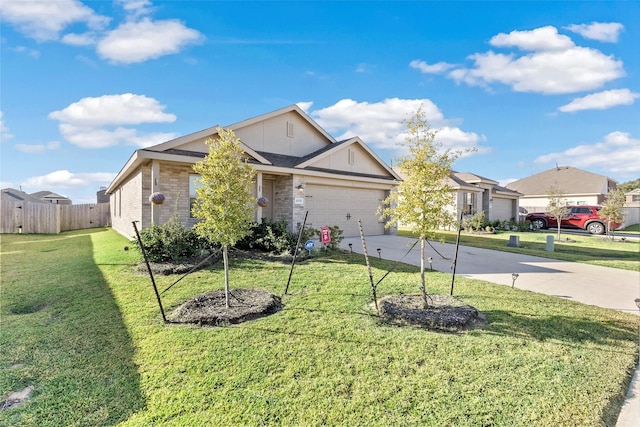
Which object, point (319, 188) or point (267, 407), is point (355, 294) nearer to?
point (267, 407)

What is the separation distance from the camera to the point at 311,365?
3340 mm

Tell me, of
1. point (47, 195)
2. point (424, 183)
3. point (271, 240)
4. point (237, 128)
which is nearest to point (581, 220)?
point (271, 240)

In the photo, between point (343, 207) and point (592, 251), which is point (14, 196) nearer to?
point (343, 207)

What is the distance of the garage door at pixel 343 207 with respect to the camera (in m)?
13.2

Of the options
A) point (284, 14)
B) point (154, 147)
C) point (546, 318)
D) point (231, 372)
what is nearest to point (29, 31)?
point (154, 147)

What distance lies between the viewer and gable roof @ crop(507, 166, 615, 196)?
30.3 meters

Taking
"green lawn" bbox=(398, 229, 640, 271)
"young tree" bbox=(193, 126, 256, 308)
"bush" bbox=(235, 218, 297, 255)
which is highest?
"young tree" bbox=(193, 126, 256, 308)

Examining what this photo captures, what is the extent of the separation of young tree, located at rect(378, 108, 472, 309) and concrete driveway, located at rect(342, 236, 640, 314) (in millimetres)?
859

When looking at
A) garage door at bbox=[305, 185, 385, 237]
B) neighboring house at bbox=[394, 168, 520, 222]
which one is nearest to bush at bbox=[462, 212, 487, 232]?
neighboring house at bbox=[394, 168, 520, 222]

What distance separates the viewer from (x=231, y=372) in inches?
127

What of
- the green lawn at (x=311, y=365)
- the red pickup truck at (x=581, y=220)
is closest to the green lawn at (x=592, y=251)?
the red pickup truck at (x=581, y=220)

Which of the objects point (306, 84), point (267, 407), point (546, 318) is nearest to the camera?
point (267, 407)

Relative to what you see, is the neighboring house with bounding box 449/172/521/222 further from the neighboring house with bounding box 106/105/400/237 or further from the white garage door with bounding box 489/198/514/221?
the neighboring house with bounding box 106/105/400/237

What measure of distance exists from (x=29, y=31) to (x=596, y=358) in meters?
15.3
